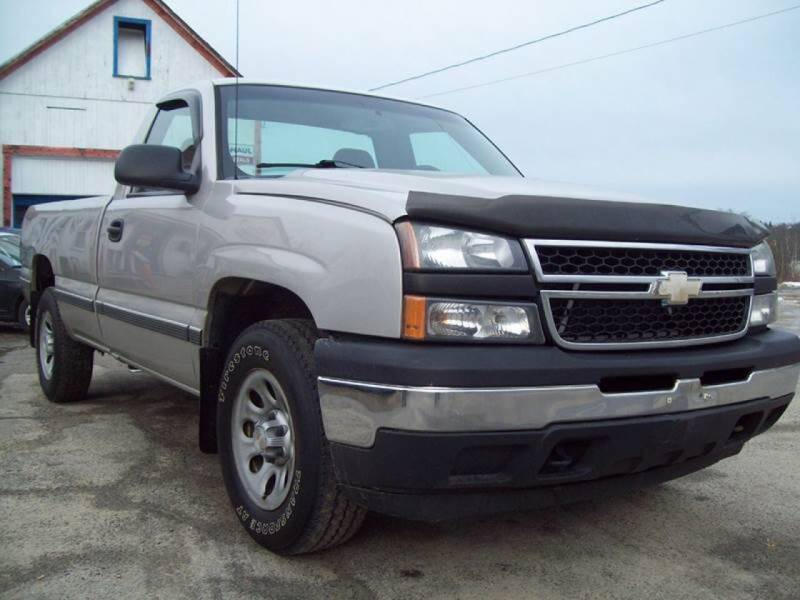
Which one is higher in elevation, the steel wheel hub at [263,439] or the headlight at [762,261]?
the headlight at [762,261]

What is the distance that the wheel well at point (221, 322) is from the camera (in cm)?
310

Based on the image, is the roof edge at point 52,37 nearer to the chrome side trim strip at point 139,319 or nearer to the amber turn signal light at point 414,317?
the chrome side trim strip at point 139,319

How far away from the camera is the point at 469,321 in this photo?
222cm

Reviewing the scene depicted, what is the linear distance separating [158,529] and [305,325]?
109cm

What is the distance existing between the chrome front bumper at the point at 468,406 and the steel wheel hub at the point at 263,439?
37 centimetres

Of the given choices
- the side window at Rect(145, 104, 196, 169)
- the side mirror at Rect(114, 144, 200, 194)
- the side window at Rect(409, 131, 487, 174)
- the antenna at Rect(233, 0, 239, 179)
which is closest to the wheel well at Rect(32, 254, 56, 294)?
the side window at Rect(145, 104, 196, 169)

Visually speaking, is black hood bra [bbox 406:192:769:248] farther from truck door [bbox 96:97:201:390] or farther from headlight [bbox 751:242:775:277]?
truck door [bbox 96:97:201:390]

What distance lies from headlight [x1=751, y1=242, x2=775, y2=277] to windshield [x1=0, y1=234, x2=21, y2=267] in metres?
9.20

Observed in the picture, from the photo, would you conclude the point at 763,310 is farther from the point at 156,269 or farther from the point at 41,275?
the point at 41,275

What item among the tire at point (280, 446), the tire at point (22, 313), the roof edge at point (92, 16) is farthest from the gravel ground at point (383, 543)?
the roof edge at point (92, 16)

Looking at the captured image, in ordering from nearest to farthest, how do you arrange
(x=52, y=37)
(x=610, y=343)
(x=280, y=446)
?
(x=610, y=343)
(x=280, y=446)
(x=52, y=37)

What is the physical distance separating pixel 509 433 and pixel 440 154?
2.24 metres

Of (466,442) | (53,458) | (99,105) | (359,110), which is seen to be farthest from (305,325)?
(99,105)

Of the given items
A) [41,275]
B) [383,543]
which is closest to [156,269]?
[383,543]
